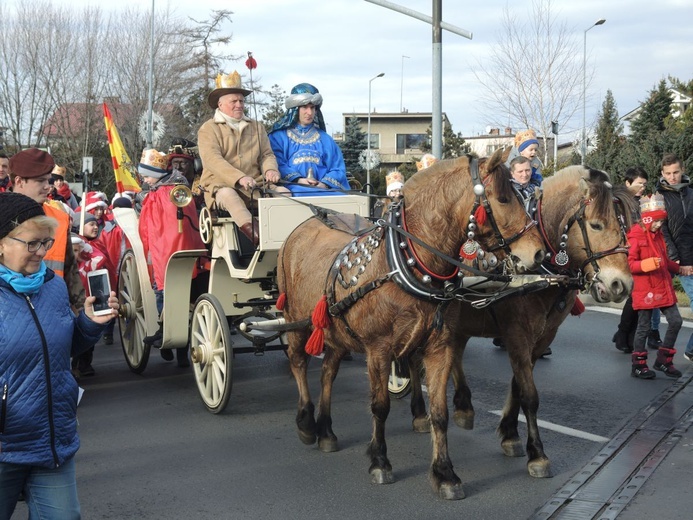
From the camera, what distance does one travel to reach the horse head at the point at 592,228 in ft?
18.6

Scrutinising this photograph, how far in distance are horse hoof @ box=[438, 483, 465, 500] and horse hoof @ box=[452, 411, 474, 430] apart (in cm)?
138

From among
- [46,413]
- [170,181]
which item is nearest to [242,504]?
[46,413]

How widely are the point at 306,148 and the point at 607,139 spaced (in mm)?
20807

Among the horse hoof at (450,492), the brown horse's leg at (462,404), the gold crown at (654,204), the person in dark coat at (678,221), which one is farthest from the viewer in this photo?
the person in dark coat at (678,221)

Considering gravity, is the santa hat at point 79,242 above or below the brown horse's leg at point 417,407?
above

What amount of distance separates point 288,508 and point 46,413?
6.77 ft

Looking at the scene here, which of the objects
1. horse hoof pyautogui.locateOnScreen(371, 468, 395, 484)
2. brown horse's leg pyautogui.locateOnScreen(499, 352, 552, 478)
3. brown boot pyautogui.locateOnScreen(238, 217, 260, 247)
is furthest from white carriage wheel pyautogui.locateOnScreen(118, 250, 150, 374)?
brown horse's leg pyautogui.locateOnScreen(499, 352, 552, 478)

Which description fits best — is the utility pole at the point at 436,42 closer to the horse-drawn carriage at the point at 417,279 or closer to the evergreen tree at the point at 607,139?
the horse-drawn carriage at the point at 417,279

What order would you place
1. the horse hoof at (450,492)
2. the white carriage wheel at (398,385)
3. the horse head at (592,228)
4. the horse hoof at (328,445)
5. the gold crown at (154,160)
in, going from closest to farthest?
1. the horse hoof at (450,492)
2. the horse head at (592,228)
3. the horse hoof at (328,445)
4. the white carriage wheel at (398,385)
5. the gold crown at (154,160)

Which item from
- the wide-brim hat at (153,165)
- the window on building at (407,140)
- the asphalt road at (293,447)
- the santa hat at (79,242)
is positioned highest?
the window on building at (407,140)

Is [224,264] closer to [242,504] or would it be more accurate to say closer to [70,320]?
[242,504]

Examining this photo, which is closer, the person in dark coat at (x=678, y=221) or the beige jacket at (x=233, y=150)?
the beige jacket at (x=233, y=150)

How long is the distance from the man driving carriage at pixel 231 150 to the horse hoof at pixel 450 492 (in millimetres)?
3069

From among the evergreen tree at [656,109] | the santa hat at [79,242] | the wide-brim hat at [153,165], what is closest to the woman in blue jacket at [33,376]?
the santa hat at [79,242]
